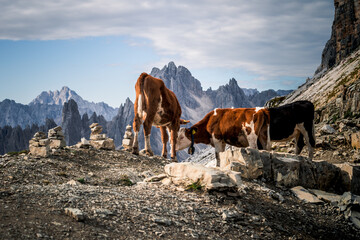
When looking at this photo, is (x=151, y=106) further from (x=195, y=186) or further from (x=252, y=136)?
(x=195, y=186)

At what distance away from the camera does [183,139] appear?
65.2 ft

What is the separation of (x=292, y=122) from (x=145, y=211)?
→ 1275cm

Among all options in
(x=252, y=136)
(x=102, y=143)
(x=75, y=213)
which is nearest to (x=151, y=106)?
(x=102, y=143)

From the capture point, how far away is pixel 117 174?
555 inches

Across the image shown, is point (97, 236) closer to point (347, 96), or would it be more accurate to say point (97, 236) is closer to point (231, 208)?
point (231, 208)

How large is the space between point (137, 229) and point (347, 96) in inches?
1434

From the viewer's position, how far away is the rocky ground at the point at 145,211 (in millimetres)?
6922

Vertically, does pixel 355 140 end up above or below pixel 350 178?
above

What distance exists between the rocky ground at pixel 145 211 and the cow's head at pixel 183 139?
672 centimetres

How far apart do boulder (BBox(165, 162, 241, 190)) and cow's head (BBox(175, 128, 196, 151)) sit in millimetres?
8137

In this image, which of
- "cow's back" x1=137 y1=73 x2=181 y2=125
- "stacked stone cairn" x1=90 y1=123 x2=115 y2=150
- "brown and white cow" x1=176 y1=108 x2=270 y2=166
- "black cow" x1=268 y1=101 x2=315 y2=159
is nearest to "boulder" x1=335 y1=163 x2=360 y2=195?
"black cow" x1=268 y1=101 x2=315 y2=159

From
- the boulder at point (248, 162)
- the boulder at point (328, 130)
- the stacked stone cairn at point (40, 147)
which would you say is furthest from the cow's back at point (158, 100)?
the boulder at point (328, 130)

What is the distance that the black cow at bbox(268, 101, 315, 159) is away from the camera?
1795cm

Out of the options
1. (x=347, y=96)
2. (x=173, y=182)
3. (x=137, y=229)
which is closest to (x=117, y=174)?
(x=173, y=182)
